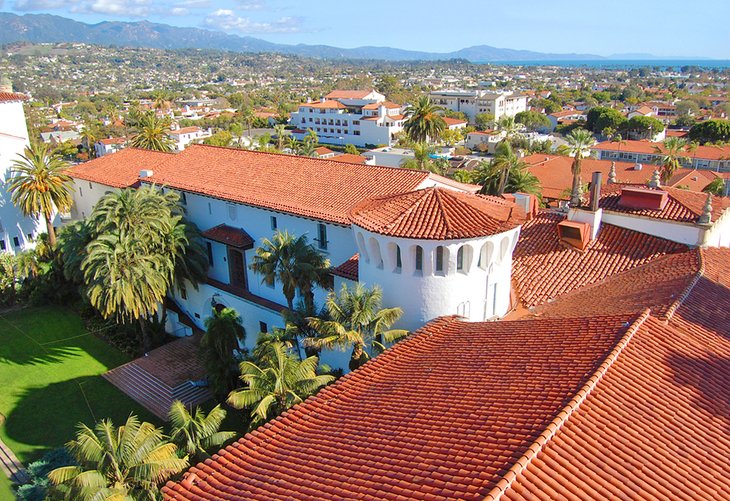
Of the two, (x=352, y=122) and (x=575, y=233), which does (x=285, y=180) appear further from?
(x=352, y=122)

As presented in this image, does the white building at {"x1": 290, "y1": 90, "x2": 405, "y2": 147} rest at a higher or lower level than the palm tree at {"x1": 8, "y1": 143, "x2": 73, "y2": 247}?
Answer: lower

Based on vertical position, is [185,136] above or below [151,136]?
below

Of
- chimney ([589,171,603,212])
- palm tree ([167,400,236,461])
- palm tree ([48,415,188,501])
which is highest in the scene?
chimney ([589,171,603,212])

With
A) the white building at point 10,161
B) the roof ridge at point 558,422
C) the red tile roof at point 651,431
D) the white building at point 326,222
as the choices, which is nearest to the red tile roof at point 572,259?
the white building at point 326,222

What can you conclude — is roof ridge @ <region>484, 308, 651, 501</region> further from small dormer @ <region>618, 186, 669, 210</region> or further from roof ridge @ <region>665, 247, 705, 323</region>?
small dormer @ <region>618, 186, 669, 210</region>

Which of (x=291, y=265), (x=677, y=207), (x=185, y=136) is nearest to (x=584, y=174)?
(x=677, y=207)

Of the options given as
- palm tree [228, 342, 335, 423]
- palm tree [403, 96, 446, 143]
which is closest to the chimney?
palm tree [228, 342, 335, 423]
